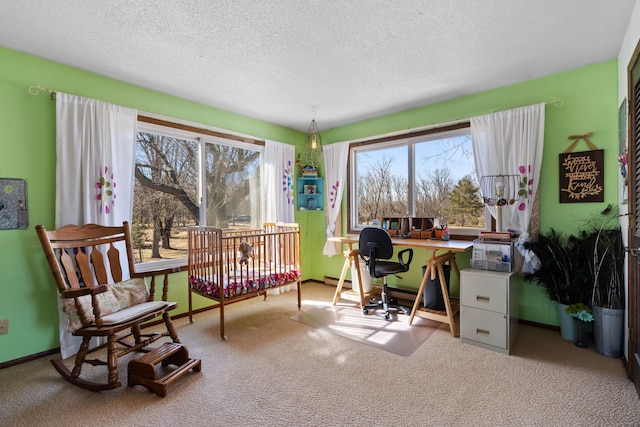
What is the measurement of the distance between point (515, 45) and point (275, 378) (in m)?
2.97

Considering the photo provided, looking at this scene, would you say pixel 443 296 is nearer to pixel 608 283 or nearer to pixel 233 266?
pixel 608 283

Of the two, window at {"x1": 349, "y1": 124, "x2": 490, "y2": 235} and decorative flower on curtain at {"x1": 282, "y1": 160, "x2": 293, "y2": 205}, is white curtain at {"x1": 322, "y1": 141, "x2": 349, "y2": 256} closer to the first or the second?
window at {"x1": 349, "y1": 124, "x2": 490, "y2": 235}

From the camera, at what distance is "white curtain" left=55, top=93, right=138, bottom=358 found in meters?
2.36

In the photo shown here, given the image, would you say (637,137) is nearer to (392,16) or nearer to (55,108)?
(392,16)

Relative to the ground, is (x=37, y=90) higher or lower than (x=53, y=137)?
higher

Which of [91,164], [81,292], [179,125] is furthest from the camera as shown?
[179,125]

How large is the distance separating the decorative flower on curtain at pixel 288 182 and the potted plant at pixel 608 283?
126 inches

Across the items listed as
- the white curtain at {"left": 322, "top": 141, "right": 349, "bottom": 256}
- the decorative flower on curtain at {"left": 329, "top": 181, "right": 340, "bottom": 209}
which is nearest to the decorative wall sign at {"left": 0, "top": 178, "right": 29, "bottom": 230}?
the white curtain at {"left": 322, "top": 141, "right": 349, "bottom": 256}

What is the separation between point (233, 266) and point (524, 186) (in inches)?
114

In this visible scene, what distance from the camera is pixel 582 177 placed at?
2561 millimetres

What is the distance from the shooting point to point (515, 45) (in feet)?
7.24

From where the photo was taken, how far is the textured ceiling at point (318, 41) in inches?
70.8

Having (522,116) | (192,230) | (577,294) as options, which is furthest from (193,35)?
(577,294)

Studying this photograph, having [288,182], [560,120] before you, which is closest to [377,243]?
[288,182]
